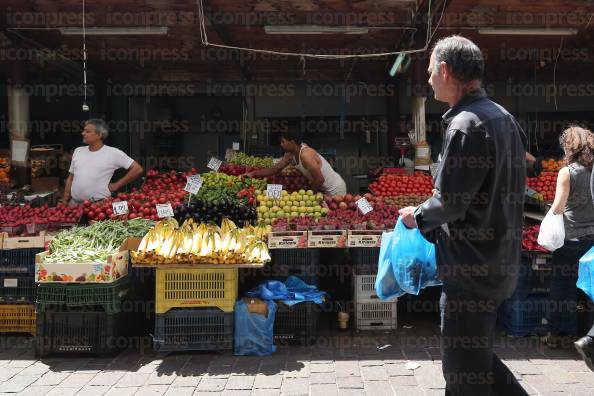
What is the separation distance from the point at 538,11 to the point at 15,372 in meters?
7.79

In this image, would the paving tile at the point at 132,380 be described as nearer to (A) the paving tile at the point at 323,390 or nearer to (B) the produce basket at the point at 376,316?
(A) the paving tile at the point at 323,390

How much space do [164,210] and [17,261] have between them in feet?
4.99

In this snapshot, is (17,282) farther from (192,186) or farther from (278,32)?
(278,32)

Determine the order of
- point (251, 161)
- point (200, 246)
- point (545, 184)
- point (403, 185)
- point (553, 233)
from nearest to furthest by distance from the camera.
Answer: point (553, 233)
point (200, 246)
point (545, 184)
point (403, 185)
point (251, 161)

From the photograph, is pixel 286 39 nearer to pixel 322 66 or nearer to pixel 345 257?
pixel 322 66

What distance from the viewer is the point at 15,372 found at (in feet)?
13.8

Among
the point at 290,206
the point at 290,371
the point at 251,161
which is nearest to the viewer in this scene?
the point at 290,371

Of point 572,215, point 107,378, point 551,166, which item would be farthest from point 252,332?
point 551,166

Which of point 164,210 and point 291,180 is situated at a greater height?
point 291,180

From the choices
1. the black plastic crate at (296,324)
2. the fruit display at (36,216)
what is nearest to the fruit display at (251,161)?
the fruit display at (36,216)

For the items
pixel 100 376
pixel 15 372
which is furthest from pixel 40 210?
pixel 100 376

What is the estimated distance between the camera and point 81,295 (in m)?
4.42

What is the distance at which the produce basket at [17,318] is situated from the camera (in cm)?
502

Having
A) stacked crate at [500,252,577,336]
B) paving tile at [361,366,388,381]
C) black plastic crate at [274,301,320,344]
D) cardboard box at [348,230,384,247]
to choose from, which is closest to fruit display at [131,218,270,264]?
black plastic crate at [274,301,320,344]
